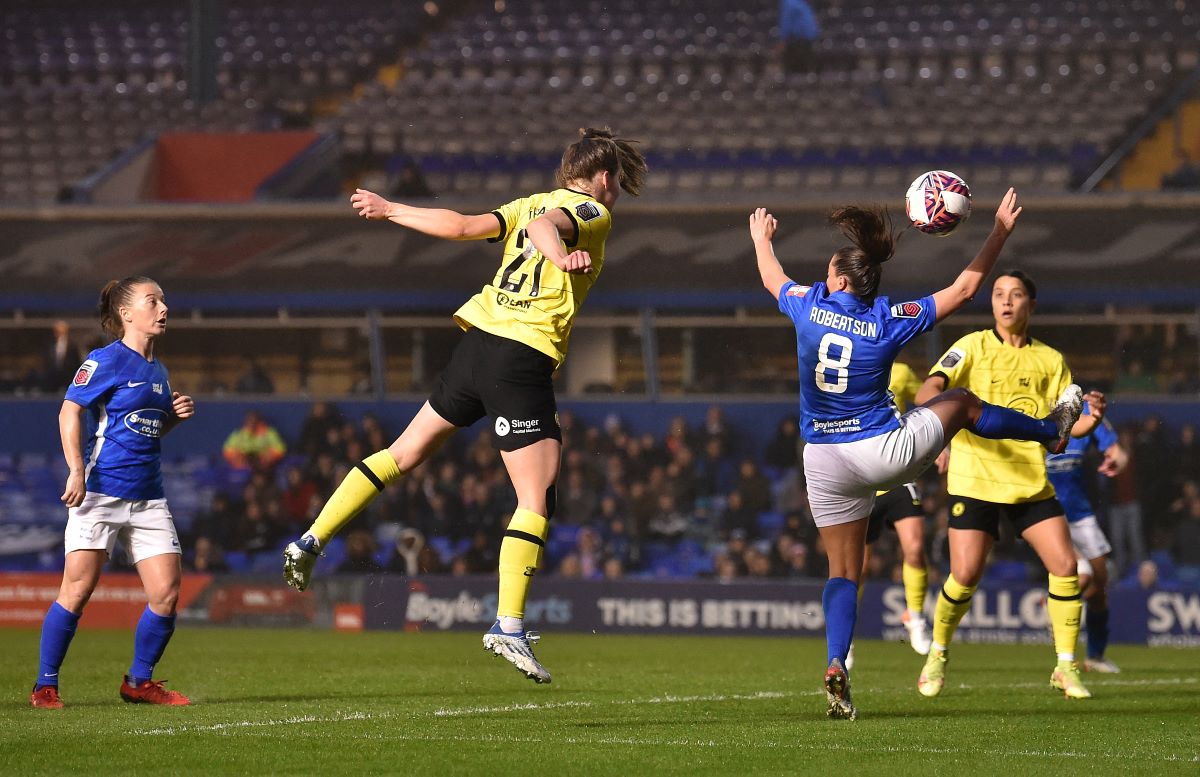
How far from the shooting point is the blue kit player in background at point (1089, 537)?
11.5m

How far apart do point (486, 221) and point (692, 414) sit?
13858 millimetres

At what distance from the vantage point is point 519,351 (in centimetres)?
740

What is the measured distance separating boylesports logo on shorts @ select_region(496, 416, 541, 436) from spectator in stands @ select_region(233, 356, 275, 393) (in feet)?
50.4

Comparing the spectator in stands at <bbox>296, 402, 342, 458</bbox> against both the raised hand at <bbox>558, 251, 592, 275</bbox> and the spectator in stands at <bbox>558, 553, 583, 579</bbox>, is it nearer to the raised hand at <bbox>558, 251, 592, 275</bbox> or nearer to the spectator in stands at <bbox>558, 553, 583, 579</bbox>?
the spectator in stands at <bbox>558, 553, 583, 579</bbox>

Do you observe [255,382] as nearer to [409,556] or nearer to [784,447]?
[409,556]

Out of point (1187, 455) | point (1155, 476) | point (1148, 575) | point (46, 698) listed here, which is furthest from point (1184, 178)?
point (46, 698)

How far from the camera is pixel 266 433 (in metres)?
21.1

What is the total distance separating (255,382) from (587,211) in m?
15.8

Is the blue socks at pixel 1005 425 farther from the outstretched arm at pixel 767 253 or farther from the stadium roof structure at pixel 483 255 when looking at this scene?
the stadium roof structure at pixel 483 255

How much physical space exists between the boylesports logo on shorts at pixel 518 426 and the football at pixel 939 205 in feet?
7.39

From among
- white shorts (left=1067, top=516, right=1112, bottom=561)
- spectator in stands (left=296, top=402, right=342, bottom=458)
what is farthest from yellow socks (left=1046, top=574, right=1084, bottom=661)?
spectator in stands (left=296, top=402, right=342, bottom=458)

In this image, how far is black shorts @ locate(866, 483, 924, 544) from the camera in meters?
11.3

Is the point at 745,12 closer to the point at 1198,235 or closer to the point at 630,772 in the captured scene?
the point at 1198,235

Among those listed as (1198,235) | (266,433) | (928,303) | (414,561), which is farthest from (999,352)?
(266,433)
